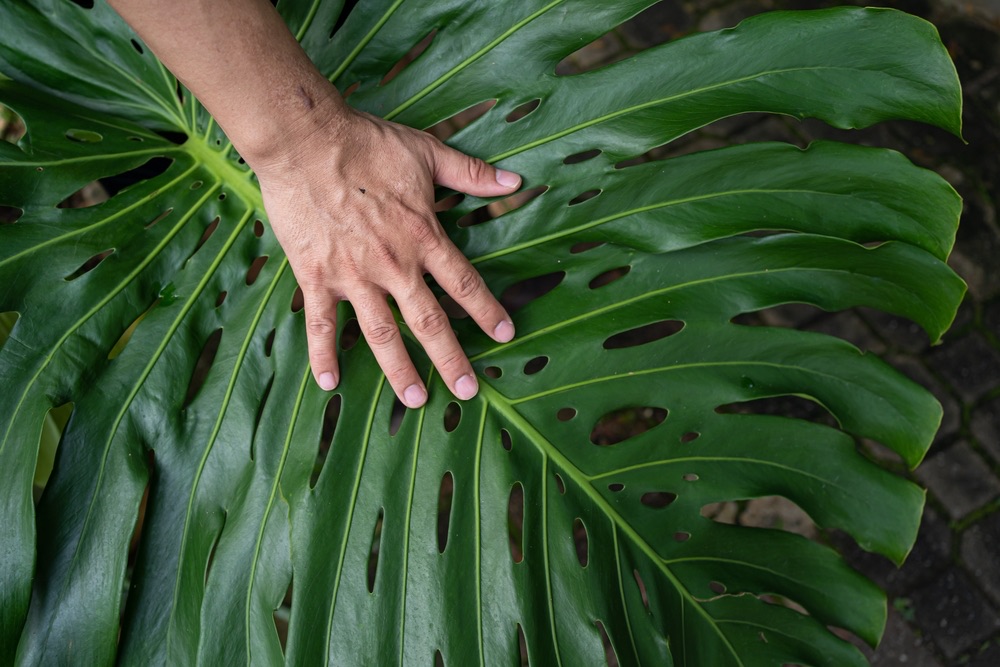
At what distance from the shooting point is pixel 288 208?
1233 millimetres

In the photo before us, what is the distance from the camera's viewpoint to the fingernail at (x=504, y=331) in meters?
1.26

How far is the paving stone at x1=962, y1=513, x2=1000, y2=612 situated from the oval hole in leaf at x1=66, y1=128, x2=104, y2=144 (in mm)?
2453

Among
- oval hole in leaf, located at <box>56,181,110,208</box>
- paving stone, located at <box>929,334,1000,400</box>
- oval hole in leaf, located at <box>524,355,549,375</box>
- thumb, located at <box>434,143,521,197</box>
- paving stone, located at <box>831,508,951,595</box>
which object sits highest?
oval hole in leaf, located at <box>56,181,110,208</box>

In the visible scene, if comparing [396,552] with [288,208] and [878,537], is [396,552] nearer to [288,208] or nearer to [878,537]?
[288,208]

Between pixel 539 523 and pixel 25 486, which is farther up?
pixel 25 486

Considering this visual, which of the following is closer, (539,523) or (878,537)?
(878,537)

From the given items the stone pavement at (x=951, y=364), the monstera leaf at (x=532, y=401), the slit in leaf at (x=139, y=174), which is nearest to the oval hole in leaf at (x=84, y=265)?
the monstera leaf at (x=532, y=401)

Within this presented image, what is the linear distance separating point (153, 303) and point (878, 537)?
1.17 m

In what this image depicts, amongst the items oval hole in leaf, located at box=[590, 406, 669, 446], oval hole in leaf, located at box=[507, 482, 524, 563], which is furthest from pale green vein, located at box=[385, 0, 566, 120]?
oval hole in leaf, located at box=[590, 406, 669, 446]

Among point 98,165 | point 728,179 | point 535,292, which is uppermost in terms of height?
point 98,165

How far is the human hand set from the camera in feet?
3.97

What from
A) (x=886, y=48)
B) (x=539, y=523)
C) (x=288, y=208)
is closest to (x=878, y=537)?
(x=539, y=523)

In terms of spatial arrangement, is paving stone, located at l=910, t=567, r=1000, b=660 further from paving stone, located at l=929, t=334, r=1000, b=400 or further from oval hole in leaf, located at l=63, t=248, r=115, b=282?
oval hole in leaf, located at l=63, t=248, r=115, b=282

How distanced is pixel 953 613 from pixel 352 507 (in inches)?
76.1
